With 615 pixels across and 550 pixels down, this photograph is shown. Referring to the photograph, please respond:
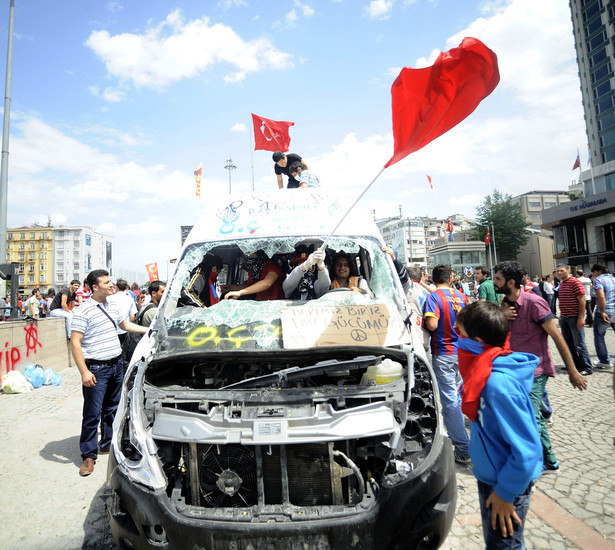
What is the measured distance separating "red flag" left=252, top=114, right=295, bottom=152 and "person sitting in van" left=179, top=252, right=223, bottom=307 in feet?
12.9

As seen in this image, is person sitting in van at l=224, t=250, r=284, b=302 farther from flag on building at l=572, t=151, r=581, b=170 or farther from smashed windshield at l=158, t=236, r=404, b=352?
flag on building at l=572, t=151, r=581, b=170

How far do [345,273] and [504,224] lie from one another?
53.1 m

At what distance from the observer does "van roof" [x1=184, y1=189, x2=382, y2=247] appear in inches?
162

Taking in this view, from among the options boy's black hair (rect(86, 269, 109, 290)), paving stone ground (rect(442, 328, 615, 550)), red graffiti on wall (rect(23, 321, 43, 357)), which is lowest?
paving stone ground (rect(442, 328, 615, 550))

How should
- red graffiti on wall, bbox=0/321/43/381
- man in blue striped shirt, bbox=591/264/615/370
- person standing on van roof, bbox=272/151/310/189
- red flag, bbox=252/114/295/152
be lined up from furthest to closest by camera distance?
red graffiti on wall, bbox=0/321/43/381 → red flag, bbox=252/114/295/152 → man in blue striped shirt, bbox=591/264/615/370 → person standing on van roof, bbox=272/151/310/189

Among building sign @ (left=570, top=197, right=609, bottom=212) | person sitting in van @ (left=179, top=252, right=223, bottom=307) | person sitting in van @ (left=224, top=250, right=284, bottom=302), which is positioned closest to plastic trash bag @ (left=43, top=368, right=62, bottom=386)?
person sitting in van @ (left=179, top=252, right=223, bottom=307)

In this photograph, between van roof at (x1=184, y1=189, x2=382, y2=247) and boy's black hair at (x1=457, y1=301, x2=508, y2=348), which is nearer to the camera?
boy's black hair at (x1=457, y1=301, x2=508, y2=348)

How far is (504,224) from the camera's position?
5109 centimetres

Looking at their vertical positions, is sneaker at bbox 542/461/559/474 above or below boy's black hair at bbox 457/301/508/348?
below

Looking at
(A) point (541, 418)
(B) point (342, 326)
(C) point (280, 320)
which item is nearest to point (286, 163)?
(C) point (280, 320)

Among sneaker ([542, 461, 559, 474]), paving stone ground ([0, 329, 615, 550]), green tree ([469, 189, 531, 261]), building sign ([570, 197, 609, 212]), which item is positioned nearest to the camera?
paving stone ground ([0, 329, 615, 550])

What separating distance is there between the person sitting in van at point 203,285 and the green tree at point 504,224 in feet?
171

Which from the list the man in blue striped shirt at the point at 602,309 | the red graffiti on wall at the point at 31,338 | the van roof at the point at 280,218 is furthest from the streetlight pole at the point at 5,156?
the man in blue striped shirt at the point at 602,309

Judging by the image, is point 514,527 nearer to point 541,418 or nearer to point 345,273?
point 541,418
